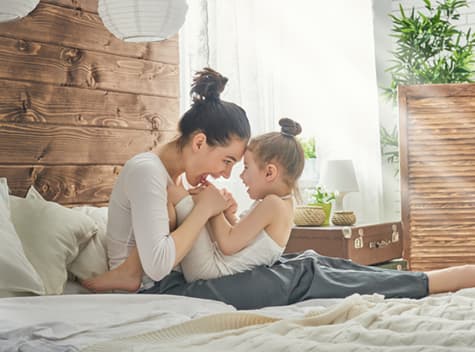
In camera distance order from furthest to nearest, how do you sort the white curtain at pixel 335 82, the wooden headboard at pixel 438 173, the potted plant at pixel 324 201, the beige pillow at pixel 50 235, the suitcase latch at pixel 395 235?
the white curtain at pixel 335 82
the wooden headboard at pixel 438 173
the suitcase latch at pixel 395 235
the potted plant at pixel 324 201
the beige pillow at pixel 50 235

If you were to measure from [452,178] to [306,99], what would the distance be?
104cm

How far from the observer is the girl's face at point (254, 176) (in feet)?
8.82

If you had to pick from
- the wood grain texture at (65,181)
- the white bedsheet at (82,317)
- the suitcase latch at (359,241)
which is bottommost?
the suitcase latch at (359,241)

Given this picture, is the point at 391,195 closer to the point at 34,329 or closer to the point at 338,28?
the point at 338,28

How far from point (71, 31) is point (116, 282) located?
1.20m

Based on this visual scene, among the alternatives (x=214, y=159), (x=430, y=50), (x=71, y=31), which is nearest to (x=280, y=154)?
(x=214, y=159)

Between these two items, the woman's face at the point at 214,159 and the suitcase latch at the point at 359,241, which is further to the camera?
the suitcase latch at the point at 359,241

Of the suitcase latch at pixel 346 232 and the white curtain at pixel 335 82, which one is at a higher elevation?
the white curtain at pixel 335 82

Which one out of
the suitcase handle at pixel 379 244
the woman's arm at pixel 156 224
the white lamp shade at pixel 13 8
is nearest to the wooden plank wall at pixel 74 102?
the white lamp shade at pixel 13 8

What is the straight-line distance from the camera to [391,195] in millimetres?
5215

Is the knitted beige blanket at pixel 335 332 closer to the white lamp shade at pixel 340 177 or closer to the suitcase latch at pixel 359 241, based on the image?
the suitcase latch at pixel 359 241

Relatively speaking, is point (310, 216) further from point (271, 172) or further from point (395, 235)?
point (271, 172)

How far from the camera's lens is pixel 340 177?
13.6 ft

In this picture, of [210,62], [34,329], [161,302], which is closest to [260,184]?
[161,302]
